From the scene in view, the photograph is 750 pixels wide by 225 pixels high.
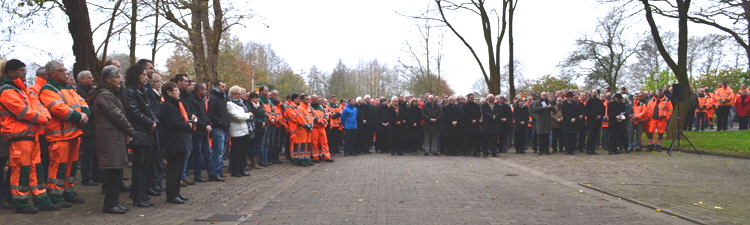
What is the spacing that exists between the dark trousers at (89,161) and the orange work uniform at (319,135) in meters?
6.19

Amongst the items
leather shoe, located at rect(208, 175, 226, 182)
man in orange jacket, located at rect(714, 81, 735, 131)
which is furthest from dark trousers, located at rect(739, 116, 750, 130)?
leather shoe, located at rect(208, 175, 226, 182)

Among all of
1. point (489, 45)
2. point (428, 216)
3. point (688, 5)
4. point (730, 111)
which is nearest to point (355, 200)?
point (428, 216)

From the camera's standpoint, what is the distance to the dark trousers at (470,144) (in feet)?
59.5

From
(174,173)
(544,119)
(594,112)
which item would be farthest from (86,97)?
(594,112)

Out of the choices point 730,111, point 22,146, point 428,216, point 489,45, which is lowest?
point 428,216

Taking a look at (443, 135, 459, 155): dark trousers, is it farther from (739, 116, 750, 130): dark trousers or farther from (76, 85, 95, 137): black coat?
(739, 116, 750, 130): dark trousers

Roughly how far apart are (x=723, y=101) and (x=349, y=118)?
52.8 feet

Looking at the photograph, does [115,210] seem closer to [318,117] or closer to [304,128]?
[304,128]

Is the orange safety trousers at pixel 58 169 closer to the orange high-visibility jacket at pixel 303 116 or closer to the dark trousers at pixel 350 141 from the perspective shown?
the orange high-visibility jacket at pixel 303 116

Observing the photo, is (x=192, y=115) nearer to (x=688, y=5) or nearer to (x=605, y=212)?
(x=605, y=212)

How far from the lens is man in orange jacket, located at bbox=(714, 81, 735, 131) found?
24.0m

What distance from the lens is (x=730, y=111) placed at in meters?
26.3

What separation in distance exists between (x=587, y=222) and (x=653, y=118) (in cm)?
1277

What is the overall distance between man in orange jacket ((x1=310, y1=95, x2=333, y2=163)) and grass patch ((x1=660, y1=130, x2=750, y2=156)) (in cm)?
1092
